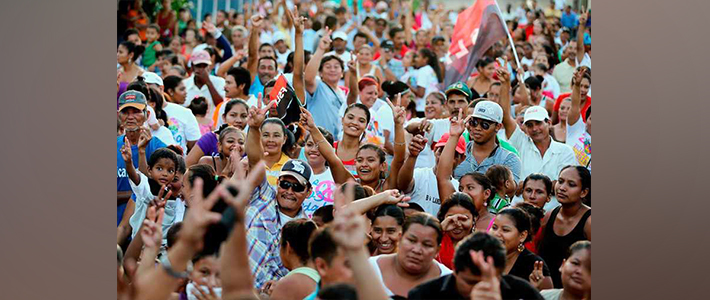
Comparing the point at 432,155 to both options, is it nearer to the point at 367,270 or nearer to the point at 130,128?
the point at 130,128

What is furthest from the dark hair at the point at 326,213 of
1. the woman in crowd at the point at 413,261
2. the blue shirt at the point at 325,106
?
the blue shirt at the point at 325,106

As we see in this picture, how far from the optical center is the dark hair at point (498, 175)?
580 cm

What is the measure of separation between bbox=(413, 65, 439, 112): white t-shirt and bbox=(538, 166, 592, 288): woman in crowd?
223 inches

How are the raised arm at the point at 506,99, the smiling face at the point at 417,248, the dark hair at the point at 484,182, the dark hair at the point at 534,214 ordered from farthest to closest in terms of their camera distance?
1. the raised arm at the point at 506,99
2. the dark hair at the point at 484,182
3. the dark hair at the point at 534,214
4. the smiling face at the point at 417,248

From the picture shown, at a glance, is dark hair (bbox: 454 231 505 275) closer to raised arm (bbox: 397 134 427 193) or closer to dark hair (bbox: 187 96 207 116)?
raised arm (bbox: 397 134 427 193)

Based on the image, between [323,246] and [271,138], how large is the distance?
7.15 ft

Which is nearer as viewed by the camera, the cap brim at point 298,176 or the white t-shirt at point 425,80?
the cap brim at point 298,176

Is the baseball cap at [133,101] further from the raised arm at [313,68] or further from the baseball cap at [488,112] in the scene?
the baseball cap at [488,112]

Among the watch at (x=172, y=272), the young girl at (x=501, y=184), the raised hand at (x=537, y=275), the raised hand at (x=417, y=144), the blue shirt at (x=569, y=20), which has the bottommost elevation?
the raised hand at (x=537, y=275)

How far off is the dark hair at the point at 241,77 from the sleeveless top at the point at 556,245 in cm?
429
